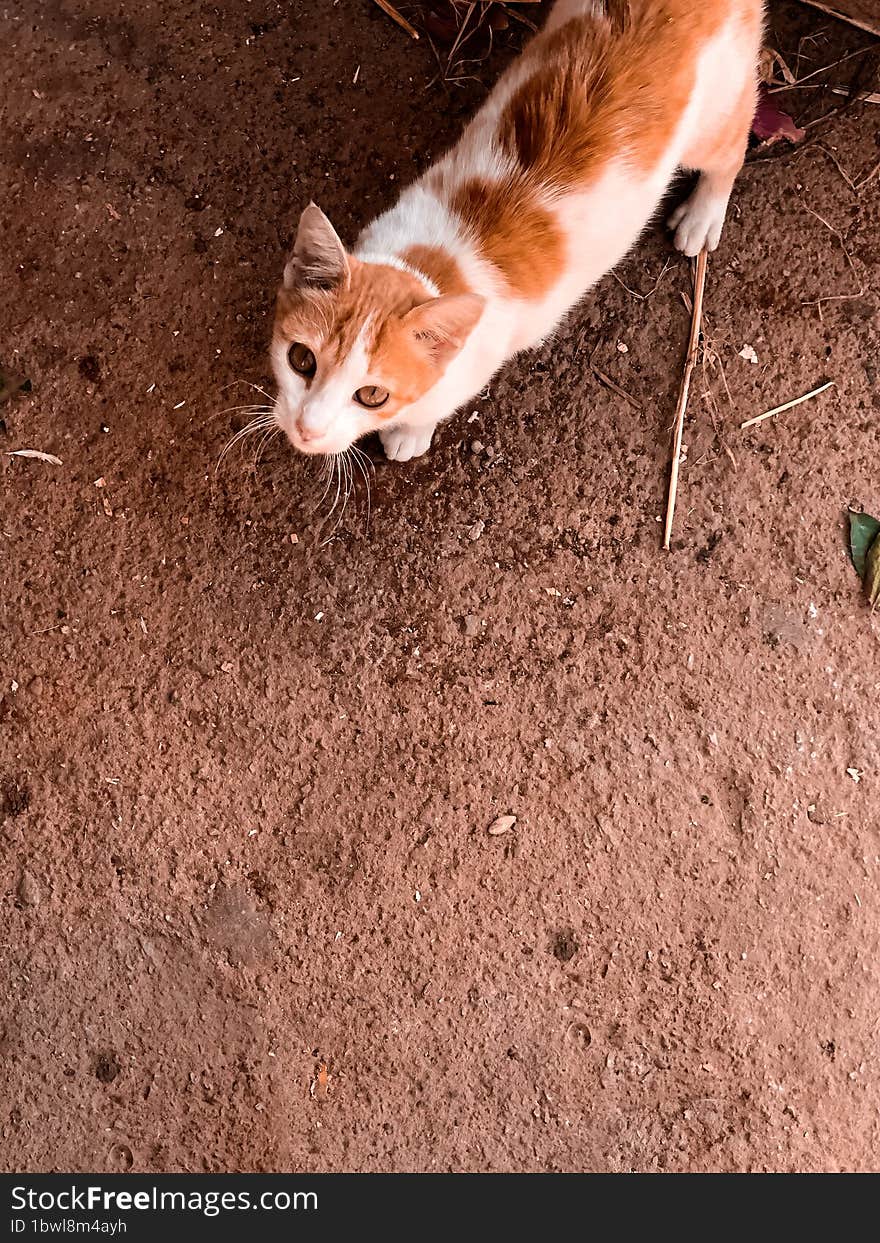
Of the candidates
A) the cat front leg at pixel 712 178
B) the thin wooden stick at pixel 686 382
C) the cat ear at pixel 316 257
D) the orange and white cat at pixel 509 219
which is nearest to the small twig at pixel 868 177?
the cat front leg at pixel 712 178

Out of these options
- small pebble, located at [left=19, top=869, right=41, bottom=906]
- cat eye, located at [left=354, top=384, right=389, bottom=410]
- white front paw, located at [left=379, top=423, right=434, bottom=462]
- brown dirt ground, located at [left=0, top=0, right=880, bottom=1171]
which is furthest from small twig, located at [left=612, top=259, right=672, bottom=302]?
small pebble, located at [left=19, top=869, right=41, bottom=906]

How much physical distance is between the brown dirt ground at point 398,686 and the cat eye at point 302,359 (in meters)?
0.47

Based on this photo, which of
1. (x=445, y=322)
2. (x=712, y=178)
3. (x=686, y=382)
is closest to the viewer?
(x=445, y=322)

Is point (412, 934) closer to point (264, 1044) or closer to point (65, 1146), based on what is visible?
point (264, 1044)

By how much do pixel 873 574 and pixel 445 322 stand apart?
110 cm

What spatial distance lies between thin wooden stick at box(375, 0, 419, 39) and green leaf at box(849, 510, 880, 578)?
4.58 ft

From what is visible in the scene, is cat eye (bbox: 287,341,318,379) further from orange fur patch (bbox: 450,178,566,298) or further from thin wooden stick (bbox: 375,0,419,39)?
thin wooden stick (bbox: 375,0,419,39)

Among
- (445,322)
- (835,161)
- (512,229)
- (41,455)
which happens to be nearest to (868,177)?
(835,161)

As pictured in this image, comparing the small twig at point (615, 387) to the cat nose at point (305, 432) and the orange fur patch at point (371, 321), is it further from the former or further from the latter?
the cat nose at point (305, 432)

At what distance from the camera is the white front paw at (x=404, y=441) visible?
A: 1.75m

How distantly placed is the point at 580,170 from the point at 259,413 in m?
0.80

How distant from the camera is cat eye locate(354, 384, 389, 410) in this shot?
1.34 m

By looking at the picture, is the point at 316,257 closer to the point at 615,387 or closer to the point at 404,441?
the point at 404,441

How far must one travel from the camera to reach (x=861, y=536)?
183 cm
